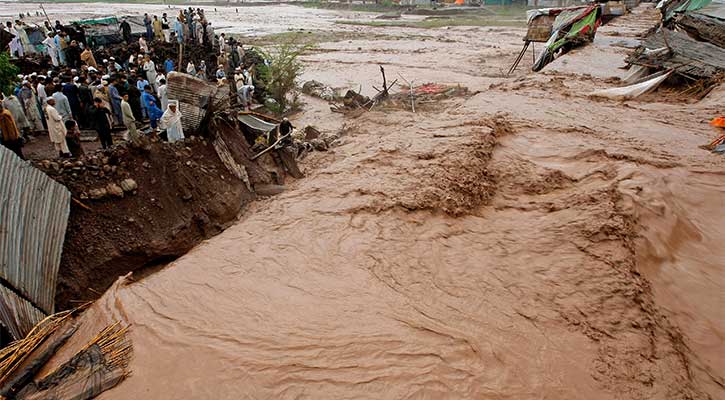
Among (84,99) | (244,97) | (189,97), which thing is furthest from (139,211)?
(244,97)

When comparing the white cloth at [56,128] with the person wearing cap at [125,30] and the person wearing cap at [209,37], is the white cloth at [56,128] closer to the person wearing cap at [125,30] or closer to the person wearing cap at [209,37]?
the person wearing cap at [209,37]

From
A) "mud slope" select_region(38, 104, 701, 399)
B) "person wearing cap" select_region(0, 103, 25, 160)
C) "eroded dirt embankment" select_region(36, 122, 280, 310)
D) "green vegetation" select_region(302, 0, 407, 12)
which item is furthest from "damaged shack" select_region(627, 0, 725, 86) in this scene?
"green vegetation" select_region(302, 0, 407, 12)

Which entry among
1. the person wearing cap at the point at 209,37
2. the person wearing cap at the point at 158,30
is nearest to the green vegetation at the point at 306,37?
the person wearing cap at the point at 209,37

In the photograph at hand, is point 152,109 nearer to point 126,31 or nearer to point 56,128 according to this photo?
point 56,128

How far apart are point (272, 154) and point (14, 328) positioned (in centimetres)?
605

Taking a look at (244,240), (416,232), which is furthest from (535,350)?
(244,240)

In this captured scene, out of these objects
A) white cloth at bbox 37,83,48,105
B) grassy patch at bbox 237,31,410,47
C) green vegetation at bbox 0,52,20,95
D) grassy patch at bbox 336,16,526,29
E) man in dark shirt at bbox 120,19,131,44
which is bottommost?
white cloth at bbox 37,83,48,105

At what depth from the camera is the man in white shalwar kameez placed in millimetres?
7797

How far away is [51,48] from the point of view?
13242mm

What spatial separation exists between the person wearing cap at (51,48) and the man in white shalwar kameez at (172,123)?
851 cm

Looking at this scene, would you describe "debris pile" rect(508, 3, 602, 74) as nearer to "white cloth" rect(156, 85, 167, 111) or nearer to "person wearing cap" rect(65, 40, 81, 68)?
"white cloth" rect(156, 85, 167, 111)

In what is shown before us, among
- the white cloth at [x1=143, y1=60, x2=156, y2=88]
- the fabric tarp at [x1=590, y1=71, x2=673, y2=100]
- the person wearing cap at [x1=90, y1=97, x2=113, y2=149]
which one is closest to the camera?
the person wearing cap at [x1=90, y1=97, x2=113, y2=149]

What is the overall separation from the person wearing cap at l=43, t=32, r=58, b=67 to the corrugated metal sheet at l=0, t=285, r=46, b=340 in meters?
11.5

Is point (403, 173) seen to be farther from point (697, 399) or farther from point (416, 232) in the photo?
point (697, 399)
